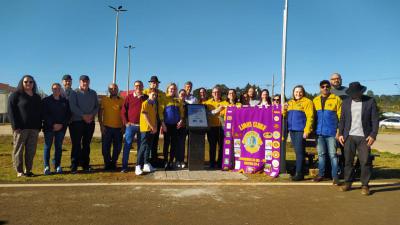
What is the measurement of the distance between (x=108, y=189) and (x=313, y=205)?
343cm

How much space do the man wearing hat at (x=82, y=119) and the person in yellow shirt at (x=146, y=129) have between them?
1195mm

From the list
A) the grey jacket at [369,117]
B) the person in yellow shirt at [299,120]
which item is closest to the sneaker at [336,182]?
the person in yellow shirt at [299,120]

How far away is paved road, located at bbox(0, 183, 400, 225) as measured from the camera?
462 centimetres

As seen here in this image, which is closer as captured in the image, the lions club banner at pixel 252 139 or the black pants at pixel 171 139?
the lions club banner at pixel 252 139

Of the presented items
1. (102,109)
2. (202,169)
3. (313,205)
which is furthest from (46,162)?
(313,205)

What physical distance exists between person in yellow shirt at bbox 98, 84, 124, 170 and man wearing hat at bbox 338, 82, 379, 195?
4764 millimetres

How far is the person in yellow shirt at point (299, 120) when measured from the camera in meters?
7.21

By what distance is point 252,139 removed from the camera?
821 centimetres

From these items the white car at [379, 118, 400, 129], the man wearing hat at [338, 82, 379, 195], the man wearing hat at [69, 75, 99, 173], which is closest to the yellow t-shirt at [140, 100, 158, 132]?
the man wearing hat at [69, 75, 99, 173]

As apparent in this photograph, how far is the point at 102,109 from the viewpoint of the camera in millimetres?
8008

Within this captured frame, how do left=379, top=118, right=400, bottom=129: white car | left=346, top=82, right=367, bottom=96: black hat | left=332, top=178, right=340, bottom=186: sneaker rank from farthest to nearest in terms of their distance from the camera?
1. left=379, top=118, right=400, bottom=129: white car
2. left=332, top=178, right=340, bottom=186: sneaker
3. left=346, top=82, right=367, bottom=96: black hat

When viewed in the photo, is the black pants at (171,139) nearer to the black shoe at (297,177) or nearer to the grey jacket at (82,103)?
the grey jacket at (82,103)

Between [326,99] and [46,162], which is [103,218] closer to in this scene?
[46,162]

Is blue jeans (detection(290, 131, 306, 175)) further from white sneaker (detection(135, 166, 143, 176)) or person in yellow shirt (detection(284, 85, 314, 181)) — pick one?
white sneaker (detection(135, 166, 143, 176))
